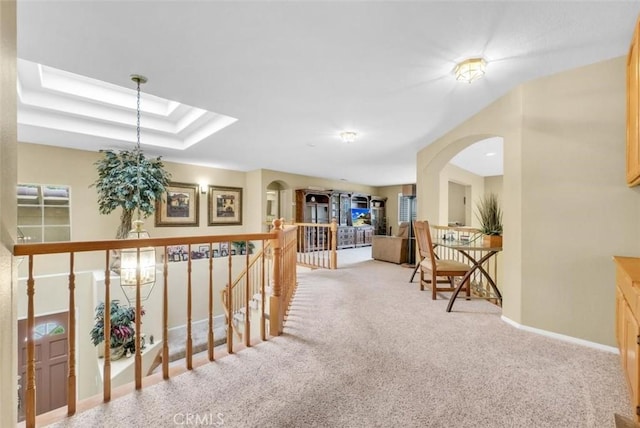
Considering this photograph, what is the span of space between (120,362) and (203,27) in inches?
184

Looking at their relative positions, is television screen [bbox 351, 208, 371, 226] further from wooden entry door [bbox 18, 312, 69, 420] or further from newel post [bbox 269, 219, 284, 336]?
wooden entry door [bbox 18, 312, 69, 420]

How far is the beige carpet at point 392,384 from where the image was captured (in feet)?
4.47

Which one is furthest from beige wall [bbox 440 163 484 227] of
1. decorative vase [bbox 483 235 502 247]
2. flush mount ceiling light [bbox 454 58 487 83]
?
flush mount ceiling light [bbox 454 58 487 83]

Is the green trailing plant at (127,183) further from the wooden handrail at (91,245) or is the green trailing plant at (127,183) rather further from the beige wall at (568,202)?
the beige wall at (568,202)

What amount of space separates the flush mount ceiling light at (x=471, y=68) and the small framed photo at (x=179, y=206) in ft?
18.3

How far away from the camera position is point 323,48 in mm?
1902

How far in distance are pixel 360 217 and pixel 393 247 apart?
373cm

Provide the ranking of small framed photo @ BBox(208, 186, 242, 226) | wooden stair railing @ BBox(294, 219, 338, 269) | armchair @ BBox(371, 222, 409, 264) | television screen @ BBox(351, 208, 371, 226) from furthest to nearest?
television screen @ BBox(351, 208, 371, 226) → small framed photo @ BBox(208, 186, 242, 226) → armchair @ BBox(371, 222, 409, 264) → wooden stair railing @ BBox(294, 219, 338, 269)

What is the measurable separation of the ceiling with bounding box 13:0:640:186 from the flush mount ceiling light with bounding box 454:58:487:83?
6 cm

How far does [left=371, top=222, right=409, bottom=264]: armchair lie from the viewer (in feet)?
18.9

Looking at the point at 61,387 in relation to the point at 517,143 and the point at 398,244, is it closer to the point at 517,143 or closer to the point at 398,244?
the point at 398,244

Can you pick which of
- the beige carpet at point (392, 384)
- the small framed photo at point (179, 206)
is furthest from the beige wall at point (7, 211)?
the small framed photo at point (179, 206)

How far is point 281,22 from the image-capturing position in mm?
1651

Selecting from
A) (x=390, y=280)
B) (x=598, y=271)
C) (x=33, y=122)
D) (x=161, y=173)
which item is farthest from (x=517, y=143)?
(x=33, y=122)
